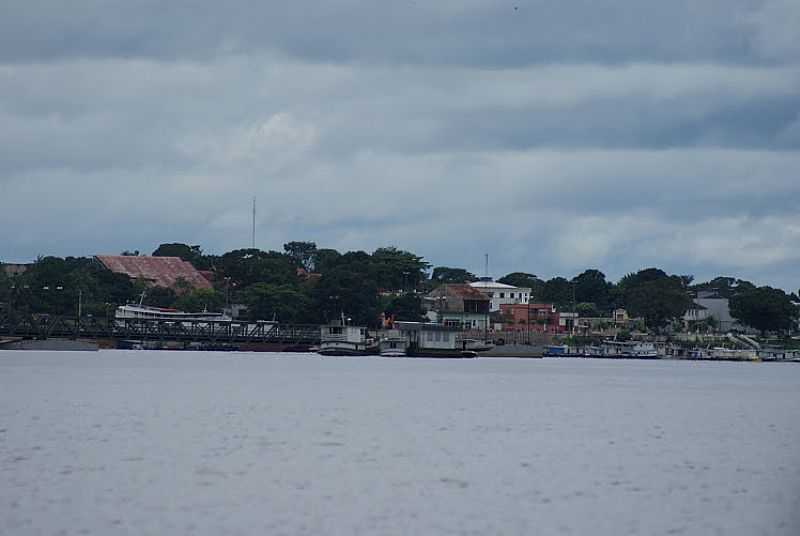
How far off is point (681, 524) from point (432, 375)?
267 feet

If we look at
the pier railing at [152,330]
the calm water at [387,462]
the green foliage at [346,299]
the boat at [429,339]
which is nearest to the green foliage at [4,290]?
the pier railing at [152,330]

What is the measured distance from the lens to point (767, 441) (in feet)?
188

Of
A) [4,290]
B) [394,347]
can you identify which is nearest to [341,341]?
[394,347]

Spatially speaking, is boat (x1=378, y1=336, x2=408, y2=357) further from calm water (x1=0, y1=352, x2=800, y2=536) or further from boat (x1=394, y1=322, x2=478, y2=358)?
calm water (x1=0, y1=352, x2=800, y2=536)

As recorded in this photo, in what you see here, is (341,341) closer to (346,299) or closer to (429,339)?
(429,339)

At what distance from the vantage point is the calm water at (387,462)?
1363 inches

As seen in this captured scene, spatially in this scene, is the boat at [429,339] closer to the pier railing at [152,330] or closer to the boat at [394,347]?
the boat at [394,347]

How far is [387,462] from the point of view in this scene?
46031 millimetres

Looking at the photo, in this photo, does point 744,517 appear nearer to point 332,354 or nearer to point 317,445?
point 317,445

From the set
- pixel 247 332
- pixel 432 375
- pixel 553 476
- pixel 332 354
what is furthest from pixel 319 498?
pixel 247 332

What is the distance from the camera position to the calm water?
34625mm

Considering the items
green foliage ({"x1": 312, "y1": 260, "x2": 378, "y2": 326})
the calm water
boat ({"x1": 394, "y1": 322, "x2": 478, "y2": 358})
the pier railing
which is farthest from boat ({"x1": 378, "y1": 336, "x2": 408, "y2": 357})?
the calm water

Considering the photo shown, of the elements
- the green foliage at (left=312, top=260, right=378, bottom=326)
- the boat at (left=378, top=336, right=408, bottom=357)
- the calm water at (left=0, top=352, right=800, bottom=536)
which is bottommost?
the calm water at (left=0, top=352, right=800, bottom=536)

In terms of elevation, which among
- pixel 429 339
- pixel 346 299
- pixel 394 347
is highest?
pixel 346 299
